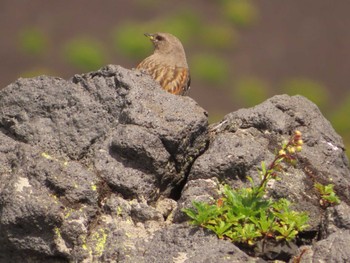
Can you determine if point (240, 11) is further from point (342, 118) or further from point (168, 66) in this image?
point (168, 66)

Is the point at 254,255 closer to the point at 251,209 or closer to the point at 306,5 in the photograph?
the point at 251,209

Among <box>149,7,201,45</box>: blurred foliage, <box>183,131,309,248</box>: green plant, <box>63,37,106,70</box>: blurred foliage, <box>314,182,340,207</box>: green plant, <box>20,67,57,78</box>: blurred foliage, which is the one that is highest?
<box>149,7,201,45</box>: blurred foliage

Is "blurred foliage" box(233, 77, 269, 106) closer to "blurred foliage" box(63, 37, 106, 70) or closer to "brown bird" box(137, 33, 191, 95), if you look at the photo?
"blurred foliage" box(63, 37, 106, 70)

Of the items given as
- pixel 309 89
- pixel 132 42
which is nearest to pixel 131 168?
pixel 309 89

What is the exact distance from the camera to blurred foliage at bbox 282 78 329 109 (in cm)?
1678

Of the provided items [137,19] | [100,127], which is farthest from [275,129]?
[137,19]

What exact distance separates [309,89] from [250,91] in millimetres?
1005

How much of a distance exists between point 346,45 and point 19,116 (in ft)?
41.6

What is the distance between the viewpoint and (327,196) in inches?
232

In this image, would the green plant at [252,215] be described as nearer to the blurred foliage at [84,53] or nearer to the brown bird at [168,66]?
the brown bird at [168,66]

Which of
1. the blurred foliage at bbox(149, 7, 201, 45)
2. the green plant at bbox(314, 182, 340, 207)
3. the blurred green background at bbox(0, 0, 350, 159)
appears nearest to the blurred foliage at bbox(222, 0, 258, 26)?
the blurred green background at bbox(0, 0, 350, 159)

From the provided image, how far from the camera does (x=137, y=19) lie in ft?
60.8

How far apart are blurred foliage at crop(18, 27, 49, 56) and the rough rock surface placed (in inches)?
446

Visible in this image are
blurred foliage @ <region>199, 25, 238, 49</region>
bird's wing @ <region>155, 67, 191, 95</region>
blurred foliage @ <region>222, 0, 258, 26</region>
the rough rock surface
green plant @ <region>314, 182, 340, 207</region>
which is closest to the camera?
the rough rock surface
